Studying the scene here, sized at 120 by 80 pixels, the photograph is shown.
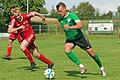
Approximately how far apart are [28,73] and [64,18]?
224 cm

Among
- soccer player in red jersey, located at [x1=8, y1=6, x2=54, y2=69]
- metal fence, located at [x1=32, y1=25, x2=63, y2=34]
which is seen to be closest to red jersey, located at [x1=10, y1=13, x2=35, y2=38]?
soccer player in red jersey, located at [x1=8, y1=6, x2=54, y2=69]

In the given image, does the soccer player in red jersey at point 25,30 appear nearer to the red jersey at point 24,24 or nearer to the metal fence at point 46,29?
the red jersey at point 24,24

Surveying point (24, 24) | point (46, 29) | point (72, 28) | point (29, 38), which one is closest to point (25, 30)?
point (24, 24)

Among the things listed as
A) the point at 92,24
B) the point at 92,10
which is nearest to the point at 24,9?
the point at 92,24

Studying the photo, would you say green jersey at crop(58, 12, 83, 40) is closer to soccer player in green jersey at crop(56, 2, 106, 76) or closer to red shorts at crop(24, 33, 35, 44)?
soccer player in green jersey at crop(56, 2, 106, 76)

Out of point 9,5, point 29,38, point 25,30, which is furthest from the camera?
point 9,5

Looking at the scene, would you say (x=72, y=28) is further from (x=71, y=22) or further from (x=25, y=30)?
(x=25, y=30)

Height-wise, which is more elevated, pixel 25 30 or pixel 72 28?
pixel 72 28

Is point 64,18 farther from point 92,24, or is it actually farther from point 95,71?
point 92,24

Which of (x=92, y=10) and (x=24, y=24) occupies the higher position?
(x=24, y=24)

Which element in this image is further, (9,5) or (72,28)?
(9,5)

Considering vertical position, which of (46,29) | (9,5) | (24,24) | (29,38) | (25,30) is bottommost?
(46,29)

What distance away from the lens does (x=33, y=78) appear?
448 inches

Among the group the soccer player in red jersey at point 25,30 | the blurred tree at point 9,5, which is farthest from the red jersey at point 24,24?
the blurred tree at point 9,5
